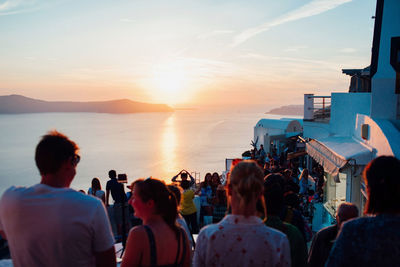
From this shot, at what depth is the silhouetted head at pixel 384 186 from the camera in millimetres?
1951

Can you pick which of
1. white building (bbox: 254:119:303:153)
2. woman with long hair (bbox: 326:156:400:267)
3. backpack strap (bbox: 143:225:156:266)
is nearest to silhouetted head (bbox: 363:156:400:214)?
woman with long hair (bbox: 326:156:400:267)

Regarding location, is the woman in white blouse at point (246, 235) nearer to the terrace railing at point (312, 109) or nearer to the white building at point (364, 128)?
the white building at point (364, 128)

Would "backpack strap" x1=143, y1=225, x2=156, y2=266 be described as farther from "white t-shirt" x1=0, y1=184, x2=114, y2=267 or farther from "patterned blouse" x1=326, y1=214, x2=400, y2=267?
"patterned blouse" x1=326, y1=214, x2=400, y2=267

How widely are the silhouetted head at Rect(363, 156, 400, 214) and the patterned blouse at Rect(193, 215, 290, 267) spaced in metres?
0.60

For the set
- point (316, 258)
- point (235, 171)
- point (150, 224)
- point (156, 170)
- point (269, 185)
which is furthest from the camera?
point (156, 170)

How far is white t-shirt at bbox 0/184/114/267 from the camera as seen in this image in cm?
203

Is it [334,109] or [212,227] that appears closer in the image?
[212,227]

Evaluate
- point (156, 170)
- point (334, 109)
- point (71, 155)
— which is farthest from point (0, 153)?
point (71, 155)

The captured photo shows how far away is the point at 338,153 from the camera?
816cm

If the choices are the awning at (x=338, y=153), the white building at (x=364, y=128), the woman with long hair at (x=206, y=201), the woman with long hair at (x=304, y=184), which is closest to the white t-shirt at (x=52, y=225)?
the white building at (x=364, y=128)

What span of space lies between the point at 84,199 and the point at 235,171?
956 mm

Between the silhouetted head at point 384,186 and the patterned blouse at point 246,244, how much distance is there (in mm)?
603

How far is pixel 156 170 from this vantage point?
62.8m

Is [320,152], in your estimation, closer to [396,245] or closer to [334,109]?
[334,109]
